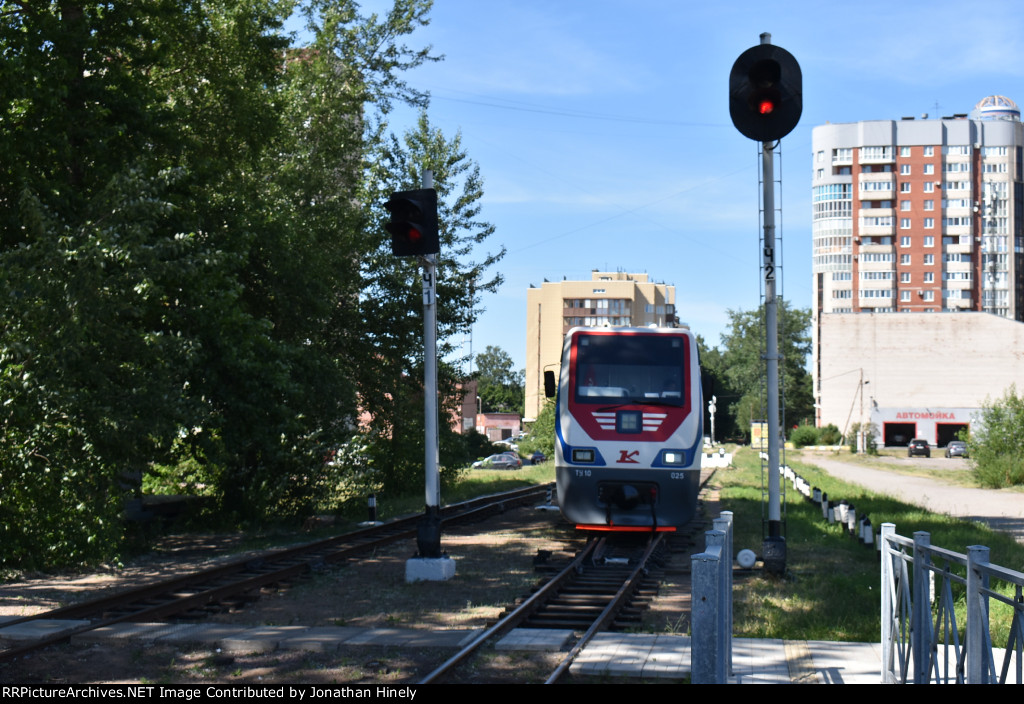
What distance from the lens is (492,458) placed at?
69.1 meters

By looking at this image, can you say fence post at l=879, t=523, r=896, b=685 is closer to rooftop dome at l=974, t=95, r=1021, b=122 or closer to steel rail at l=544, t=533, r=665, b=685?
steel rail at l=544, t=533, r=665, b=685

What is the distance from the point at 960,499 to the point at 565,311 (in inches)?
4022

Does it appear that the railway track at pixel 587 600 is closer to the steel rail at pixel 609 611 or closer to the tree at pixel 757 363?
the steel rail at pixel 609 611

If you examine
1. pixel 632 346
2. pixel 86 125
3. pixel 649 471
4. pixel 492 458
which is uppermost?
pixel 86 125

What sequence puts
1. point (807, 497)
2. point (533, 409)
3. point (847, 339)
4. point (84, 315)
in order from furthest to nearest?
point (533, 409)
point (847, 339)
point (807, 497)
point (84, 315)

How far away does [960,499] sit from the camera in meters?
30.5

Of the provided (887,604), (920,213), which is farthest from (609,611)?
(920,213)

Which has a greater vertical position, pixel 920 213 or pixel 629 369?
pixel 920 213

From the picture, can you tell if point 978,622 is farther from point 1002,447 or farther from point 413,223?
point 1002,447

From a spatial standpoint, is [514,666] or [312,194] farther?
[312,194]

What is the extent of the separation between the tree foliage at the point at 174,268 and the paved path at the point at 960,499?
1459 cm

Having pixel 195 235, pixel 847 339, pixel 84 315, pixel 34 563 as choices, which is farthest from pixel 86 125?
pixel 847 339

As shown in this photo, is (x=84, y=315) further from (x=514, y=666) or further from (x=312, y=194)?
(x=312, y=194)

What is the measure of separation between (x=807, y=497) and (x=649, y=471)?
1350 centimetres
